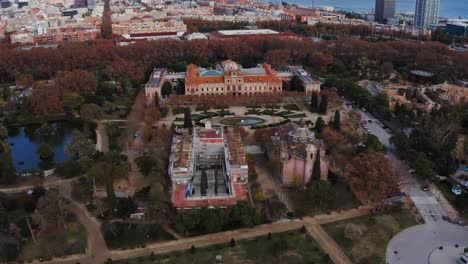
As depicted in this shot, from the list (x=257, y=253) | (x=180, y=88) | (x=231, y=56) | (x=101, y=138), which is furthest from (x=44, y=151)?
(x=231, y=56)

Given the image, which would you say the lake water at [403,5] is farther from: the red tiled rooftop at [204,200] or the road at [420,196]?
the red tiled rooftop at [204,200]

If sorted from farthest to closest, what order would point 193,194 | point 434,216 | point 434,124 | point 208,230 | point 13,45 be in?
1. point 13,45
2. point 434,124
3. point 193,194
4. point 434,216
5. point 208,230

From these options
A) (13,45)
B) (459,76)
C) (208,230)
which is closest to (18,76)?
(13,45)

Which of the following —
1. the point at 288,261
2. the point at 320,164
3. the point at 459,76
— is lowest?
the point at 288,261

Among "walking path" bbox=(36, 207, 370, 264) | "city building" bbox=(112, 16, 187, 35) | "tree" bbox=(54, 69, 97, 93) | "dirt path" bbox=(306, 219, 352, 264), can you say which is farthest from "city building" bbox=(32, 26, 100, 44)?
"dirt path" bbox=(306, 219, 352, 264)

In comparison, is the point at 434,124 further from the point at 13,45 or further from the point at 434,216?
the point at 13,45

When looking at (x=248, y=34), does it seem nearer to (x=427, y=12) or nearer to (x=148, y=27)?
(x=148, y=27)
